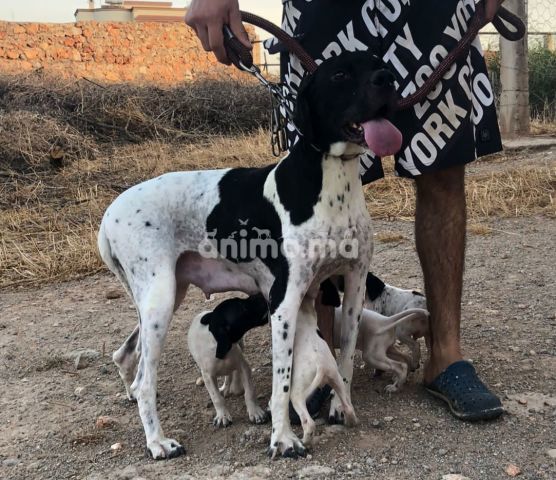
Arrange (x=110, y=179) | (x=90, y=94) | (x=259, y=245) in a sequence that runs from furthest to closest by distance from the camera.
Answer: (x=90, y=94)
(x=110, y=179)
(x=259, y=245)

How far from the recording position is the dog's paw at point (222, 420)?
2.75 meters

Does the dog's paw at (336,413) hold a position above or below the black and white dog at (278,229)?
below

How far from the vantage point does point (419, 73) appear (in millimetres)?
2740

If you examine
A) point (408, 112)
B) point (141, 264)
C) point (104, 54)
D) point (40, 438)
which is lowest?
point (40, 438)

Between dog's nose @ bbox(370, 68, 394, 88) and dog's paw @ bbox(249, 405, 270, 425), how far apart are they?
138cm

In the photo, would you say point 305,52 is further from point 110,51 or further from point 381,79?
point 110,51

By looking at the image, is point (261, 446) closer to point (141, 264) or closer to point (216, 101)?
point (141, 264)

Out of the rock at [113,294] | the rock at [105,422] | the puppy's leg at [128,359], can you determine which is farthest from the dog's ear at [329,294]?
the rock at [113,294]

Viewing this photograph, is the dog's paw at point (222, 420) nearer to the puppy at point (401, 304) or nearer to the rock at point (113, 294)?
the puppy at point (401, 304)

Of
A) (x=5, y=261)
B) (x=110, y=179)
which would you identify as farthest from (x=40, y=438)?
(x=110, y=179)

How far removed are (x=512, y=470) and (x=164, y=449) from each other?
3.98 feet

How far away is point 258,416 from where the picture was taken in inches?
109

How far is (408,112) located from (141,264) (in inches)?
49.1

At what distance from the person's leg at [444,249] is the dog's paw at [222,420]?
0.85 meters
